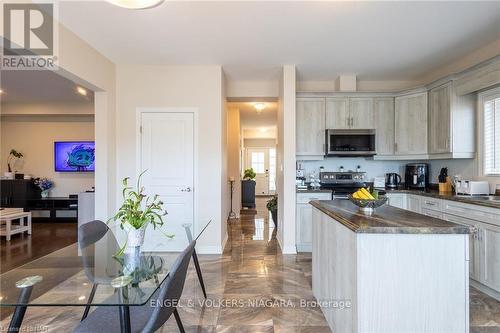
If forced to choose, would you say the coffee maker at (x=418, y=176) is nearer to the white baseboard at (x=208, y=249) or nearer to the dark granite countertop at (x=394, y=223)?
the dark granite countertop at (x=394, y=223)

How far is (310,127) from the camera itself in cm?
438

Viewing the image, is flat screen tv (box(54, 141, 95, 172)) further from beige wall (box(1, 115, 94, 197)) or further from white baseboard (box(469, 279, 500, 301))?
white baseboard (box(469, 279, 500, 301))

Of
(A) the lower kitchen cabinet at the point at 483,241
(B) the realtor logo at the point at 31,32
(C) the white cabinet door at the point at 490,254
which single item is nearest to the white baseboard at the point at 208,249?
(B) the realtor logo at the point at 31,32

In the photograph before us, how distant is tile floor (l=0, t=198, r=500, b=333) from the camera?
7.27 feet

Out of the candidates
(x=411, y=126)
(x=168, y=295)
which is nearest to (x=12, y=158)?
(x=168, y=295)

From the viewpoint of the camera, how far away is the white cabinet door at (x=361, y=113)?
14.3 feet

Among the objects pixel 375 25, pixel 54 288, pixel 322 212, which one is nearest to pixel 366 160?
pixel 375 25

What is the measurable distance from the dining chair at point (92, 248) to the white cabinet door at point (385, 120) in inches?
155

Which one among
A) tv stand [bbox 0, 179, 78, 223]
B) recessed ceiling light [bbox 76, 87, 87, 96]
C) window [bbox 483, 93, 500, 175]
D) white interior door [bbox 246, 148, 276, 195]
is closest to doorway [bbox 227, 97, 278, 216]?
white interior door [bbox 246, 148, 276, 195]

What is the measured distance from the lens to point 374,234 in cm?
156

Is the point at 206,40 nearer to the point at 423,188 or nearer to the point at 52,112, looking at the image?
the point at 423,188

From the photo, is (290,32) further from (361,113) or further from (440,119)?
(440,119)

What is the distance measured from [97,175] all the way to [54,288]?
2575 mm

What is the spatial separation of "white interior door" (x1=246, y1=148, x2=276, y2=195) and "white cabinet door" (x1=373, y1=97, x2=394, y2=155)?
26.0ft
